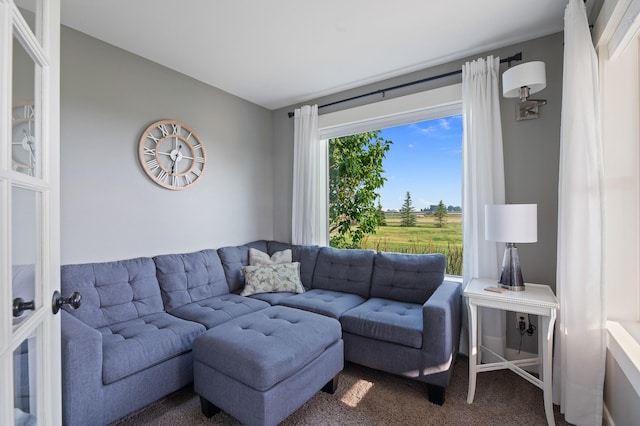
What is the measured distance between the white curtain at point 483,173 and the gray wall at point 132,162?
2.37 meters

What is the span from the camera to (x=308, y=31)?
2.28 metres

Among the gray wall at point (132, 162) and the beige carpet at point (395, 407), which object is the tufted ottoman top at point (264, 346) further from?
the gray wall at point (132, 162)

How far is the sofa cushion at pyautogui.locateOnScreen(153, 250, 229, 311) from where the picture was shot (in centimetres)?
254

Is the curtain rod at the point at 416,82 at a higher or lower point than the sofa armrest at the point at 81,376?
higher

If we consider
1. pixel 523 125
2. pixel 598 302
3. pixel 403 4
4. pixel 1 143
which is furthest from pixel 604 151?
pixel 1 143

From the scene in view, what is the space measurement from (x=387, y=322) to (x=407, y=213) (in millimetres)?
1375

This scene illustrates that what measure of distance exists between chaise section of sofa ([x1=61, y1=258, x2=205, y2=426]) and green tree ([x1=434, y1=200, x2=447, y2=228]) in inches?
89.9

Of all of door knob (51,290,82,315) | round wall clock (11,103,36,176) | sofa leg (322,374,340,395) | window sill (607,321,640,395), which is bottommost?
sofa leg (322,374,340,395)

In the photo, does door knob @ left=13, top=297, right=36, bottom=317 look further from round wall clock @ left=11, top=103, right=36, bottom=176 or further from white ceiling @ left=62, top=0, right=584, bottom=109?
white ceiling @ left=62, top=0, right=584, bottom=109

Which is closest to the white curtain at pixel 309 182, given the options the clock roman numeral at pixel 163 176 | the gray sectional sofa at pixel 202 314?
the gray sectional sofa at pixel 202 314

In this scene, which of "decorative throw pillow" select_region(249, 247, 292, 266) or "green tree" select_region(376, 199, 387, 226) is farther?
"green tree" select_region(376, 199, 387, 226)

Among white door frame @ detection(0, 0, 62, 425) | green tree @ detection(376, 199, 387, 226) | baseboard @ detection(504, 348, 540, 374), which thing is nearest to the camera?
white door frame @ detection(0, 0, 62, 425)

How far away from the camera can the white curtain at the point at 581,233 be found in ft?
5.70

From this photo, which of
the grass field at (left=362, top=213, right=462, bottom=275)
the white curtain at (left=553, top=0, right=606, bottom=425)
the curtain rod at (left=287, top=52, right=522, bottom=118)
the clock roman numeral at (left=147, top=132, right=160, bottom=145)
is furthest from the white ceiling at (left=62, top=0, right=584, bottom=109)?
the grass field at (left=362, top=213, right=462, bottom=275)
